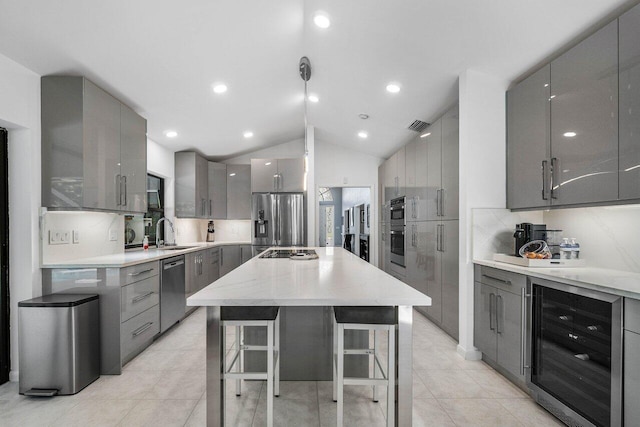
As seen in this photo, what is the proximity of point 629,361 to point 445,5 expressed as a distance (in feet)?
7.48

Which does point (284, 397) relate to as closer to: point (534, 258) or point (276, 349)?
point (276, 349)

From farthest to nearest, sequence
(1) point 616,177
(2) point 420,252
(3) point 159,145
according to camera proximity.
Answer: (3) point 159,145, (2) point 420,252, (1) point 616,177

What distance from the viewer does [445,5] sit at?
7.16 ft

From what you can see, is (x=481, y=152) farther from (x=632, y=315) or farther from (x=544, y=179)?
(x=632, y=315)

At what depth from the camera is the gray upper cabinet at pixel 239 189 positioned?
5.82 metres

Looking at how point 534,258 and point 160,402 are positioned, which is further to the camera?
point 534,258

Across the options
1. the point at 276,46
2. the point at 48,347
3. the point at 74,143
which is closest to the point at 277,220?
the point at 276,46

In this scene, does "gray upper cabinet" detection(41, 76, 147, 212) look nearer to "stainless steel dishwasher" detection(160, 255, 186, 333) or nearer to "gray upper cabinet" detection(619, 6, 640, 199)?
"stainless steel dishwasher" detection(160, 255, 186, 333)

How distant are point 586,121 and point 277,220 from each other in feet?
13.6

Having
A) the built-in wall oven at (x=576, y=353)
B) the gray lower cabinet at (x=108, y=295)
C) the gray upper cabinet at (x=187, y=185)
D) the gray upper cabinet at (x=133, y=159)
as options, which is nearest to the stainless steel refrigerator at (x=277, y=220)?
the gray upper cabinet at (x=187, y=185)

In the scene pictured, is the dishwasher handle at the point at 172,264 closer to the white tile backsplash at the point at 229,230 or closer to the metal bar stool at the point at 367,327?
the white tile backsplash at the point at 229,230

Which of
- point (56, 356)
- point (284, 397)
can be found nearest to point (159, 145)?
point (56, 356)

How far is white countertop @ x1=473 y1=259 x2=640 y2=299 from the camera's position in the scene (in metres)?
1.50

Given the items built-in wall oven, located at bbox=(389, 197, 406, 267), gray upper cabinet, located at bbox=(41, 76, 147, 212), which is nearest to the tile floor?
gray upper cabinet, located at bbox=(41, 76, 147, 212)
